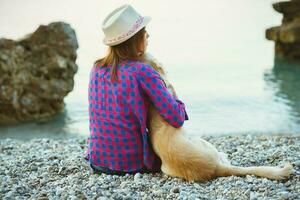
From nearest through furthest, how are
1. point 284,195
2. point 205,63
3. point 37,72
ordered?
point 284,195, point 37,72, point 205,63

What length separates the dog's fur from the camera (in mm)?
4949

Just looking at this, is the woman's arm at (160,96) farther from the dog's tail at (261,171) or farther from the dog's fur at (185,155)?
the dog's tail at (261,171)

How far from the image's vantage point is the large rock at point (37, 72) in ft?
39.0

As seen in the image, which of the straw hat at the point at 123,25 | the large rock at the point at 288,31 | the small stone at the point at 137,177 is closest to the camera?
the straw hat at the point at 123,25

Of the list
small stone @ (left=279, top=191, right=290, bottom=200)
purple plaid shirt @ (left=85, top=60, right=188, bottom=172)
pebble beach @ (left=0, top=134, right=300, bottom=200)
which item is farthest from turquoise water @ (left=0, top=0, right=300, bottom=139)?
small stone @ (left=279, top=191, right=290, bottom=200)

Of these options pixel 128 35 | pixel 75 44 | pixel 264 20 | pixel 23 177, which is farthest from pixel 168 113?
pixel 264 20

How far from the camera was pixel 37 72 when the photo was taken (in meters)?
12.3

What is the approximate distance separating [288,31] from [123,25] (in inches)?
664

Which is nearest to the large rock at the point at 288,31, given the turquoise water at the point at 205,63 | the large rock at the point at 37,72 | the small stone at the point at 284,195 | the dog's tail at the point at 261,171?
the turquoise water at the point at 205,63

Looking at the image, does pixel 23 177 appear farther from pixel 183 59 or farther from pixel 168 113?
pixel 183 59

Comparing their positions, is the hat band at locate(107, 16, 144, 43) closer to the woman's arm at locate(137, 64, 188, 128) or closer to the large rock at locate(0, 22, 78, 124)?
the woman's arm at locate(137, 64, 188, 128)

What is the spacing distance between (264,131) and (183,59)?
14.2 meters

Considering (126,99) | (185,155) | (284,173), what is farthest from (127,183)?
(284,173)

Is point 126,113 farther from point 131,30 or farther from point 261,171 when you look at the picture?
point 261,171
